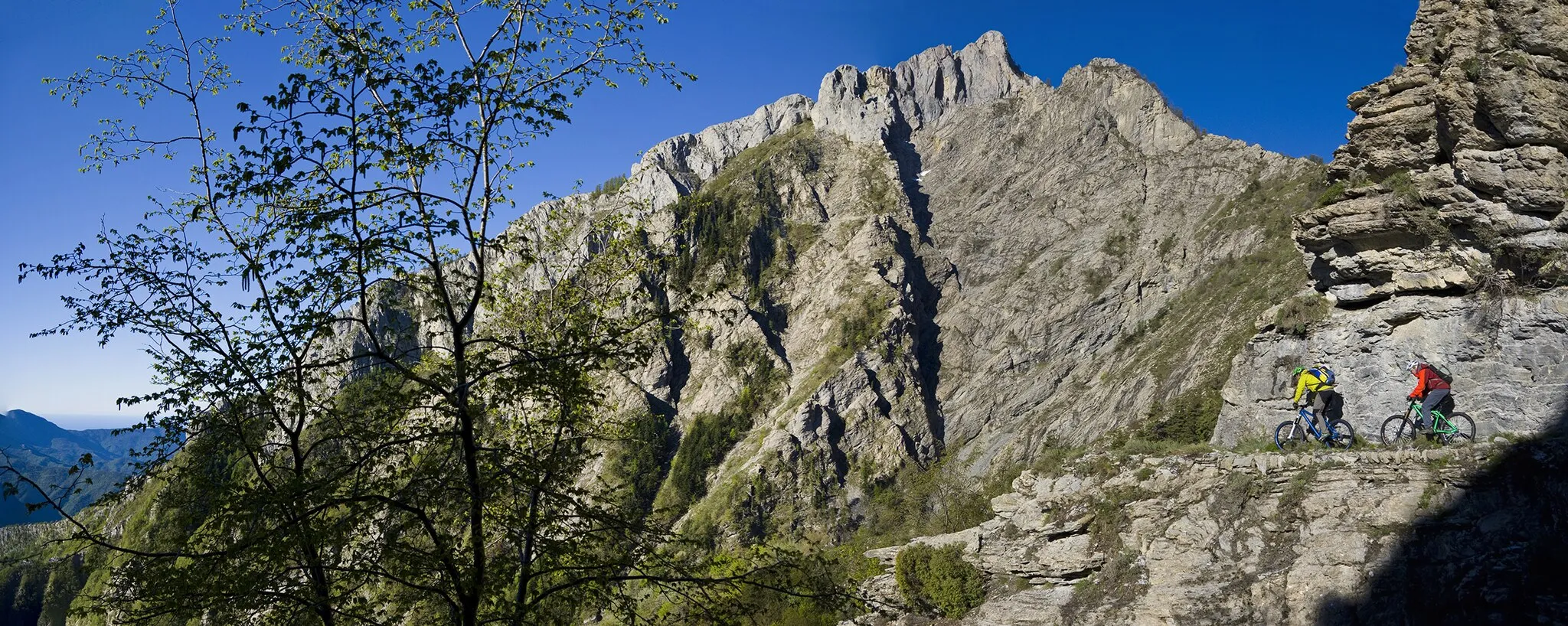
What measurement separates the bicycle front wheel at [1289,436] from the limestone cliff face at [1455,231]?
110 centimetres

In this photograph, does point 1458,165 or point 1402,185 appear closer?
point 1458,165

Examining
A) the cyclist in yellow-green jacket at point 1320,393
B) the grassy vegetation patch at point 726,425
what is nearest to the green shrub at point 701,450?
the grassy vegetation patch at point 726,425

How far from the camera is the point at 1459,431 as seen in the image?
1516 centimetres

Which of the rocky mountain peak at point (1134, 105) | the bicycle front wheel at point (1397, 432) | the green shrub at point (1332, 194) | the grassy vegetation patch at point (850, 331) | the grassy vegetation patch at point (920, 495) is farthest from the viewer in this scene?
the rocky mountain peak at point (1134, 105)

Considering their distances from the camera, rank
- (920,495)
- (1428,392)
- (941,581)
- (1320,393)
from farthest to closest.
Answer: (920,495), (941,581), (1320,393), (1428,392)

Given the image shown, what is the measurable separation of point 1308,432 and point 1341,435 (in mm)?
591

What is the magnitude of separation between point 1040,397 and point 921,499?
17.7m

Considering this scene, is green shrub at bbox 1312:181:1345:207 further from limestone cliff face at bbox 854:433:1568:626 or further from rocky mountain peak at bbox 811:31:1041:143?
rocky mountain peak at bbox 811:31:1041:143

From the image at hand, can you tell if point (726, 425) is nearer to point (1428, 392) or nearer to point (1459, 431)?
point (1428, 392)

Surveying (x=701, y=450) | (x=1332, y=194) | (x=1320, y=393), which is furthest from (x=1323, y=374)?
(x=701, y=450)

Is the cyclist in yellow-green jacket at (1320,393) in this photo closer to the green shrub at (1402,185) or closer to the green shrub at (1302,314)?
the green shrub at (1302,314)

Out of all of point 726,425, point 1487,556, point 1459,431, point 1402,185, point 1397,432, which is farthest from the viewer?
point 726,425

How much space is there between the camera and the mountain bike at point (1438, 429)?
592 inches

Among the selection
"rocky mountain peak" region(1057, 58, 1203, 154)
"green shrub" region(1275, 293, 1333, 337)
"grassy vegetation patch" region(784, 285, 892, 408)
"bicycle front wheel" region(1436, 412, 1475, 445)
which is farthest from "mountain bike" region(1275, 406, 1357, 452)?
"rocky mountain peak" region(1057, 58, 1203, 154)
